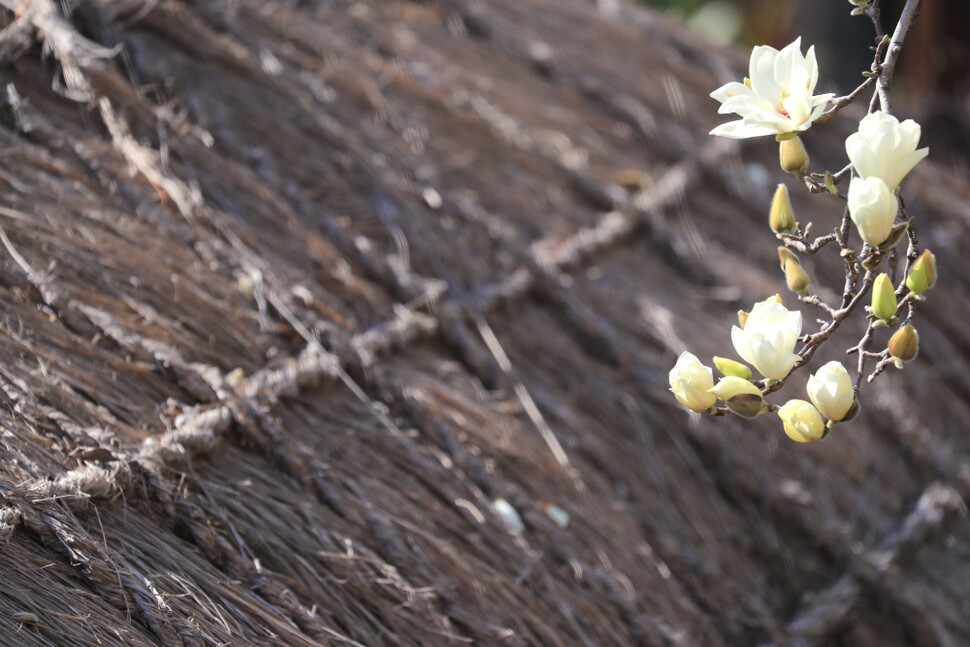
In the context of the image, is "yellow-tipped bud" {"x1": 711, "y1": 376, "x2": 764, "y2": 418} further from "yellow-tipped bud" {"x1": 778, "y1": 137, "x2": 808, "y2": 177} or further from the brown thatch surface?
the brown thatch surface

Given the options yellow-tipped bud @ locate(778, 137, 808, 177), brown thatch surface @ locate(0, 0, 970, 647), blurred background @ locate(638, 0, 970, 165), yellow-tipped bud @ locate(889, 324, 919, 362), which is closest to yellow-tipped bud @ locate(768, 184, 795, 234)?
yellow-tipped bud @ locate(778, 137, 808, 177)

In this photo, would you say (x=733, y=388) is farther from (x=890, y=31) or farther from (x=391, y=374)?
(x=890, y=31)

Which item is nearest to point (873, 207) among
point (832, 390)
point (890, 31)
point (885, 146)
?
point (885, 146)

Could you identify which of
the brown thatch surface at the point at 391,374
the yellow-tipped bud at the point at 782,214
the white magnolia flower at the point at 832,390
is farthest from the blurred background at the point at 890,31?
the white magnolia flower at the point at 832,390

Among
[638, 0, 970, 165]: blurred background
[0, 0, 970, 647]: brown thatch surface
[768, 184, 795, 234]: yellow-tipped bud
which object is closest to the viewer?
[768, 184, 795, 234]: yellow-tipped bud

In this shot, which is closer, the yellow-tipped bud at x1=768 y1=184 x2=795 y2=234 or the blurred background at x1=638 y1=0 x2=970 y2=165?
the yellow-tipped bud at x1=768 y1=184 x2=795 y2=234

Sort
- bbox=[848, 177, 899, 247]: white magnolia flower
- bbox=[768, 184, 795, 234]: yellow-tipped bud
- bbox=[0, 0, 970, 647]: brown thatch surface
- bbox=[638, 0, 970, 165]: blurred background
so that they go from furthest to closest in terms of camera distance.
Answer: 1. bbox=[638, 0, 970, 165]: blurred background
2. bbox=[0, 0, 970, 647]: brown thatch surface
3. bbox=[768, 184, 795, 234]: yellow-tipped bud
4. bbox=[848, 177, 899, 247]: white magnolia flower

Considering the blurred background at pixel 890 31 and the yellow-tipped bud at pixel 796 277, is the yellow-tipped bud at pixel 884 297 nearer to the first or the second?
the yellow-tipped bud at pixel 796 277
